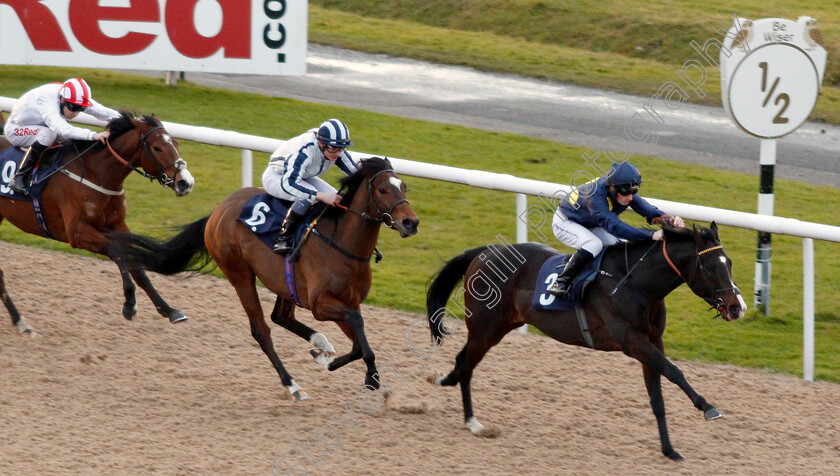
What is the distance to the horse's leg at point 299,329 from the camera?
596cm

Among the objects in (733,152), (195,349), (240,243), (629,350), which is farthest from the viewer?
(733,152)

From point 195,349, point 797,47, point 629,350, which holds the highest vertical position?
point 797,47

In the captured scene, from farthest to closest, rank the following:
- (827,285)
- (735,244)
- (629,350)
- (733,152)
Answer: (733,152) → (735,244) → (827,285) → (629,350)

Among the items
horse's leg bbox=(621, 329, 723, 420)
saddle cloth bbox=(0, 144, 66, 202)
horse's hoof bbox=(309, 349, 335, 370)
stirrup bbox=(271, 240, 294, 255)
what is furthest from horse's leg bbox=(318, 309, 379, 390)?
saddle cloth bbox=(0, 144, 66, 202)

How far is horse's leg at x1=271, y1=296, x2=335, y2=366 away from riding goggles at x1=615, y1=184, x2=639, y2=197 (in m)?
1.89

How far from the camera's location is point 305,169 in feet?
18.9

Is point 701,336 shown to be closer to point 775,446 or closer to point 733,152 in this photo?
point 775,446

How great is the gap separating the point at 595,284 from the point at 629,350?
15.5 inches

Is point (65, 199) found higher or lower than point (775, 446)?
higher

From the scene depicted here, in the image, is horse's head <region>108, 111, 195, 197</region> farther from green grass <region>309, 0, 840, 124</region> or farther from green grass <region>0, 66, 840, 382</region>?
green grass <region>309, 0, 840, 124</region>

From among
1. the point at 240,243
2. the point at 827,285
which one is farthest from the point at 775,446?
the point at 240,243

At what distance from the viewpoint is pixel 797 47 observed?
6508 millimetres

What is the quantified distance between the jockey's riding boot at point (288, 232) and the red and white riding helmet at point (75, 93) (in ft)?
6.58

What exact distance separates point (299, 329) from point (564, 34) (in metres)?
10.4
